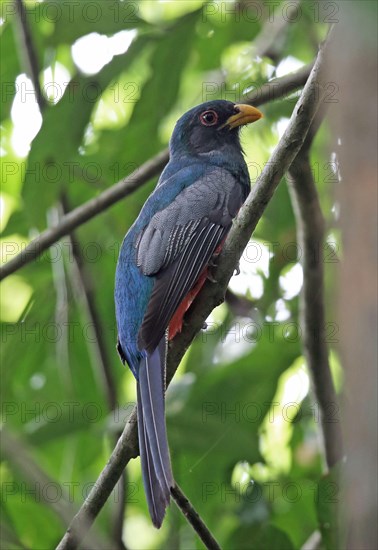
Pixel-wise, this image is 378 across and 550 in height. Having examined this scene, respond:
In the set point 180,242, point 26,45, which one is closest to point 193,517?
point 180,242

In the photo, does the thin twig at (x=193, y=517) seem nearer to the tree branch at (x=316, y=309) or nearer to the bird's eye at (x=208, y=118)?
the tree branch at (x=316, y=309)

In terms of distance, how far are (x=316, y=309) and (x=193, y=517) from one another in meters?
1.63

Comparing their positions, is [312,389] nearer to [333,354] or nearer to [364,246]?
[333,354]

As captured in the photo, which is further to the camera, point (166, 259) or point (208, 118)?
point (208, 118)

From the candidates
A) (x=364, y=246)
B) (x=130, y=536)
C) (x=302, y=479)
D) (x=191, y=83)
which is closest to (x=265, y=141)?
(x=191, y=83)

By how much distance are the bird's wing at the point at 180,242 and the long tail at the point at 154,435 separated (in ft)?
0.32

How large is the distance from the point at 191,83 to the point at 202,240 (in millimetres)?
2731

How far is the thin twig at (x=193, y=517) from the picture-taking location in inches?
132

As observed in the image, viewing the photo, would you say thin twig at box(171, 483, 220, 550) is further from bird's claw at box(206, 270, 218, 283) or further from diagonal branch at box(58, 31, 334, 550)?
bird's claw at box(206, 270, 218, 283)

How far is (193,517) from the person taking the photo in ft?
11.0

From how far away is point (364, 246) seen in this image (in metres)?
0.96

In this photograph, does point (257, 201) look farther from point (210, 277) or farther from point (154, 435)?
point (154, 435)

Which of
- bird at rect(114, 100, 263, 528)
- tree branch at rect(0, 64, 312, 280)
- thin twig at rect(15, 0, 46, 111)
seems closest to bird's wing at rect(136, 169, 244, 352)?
bird at rect(114, 100, 263, 528)

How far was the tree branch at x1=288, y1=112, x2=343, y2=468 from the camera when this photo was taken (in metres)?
4.47
